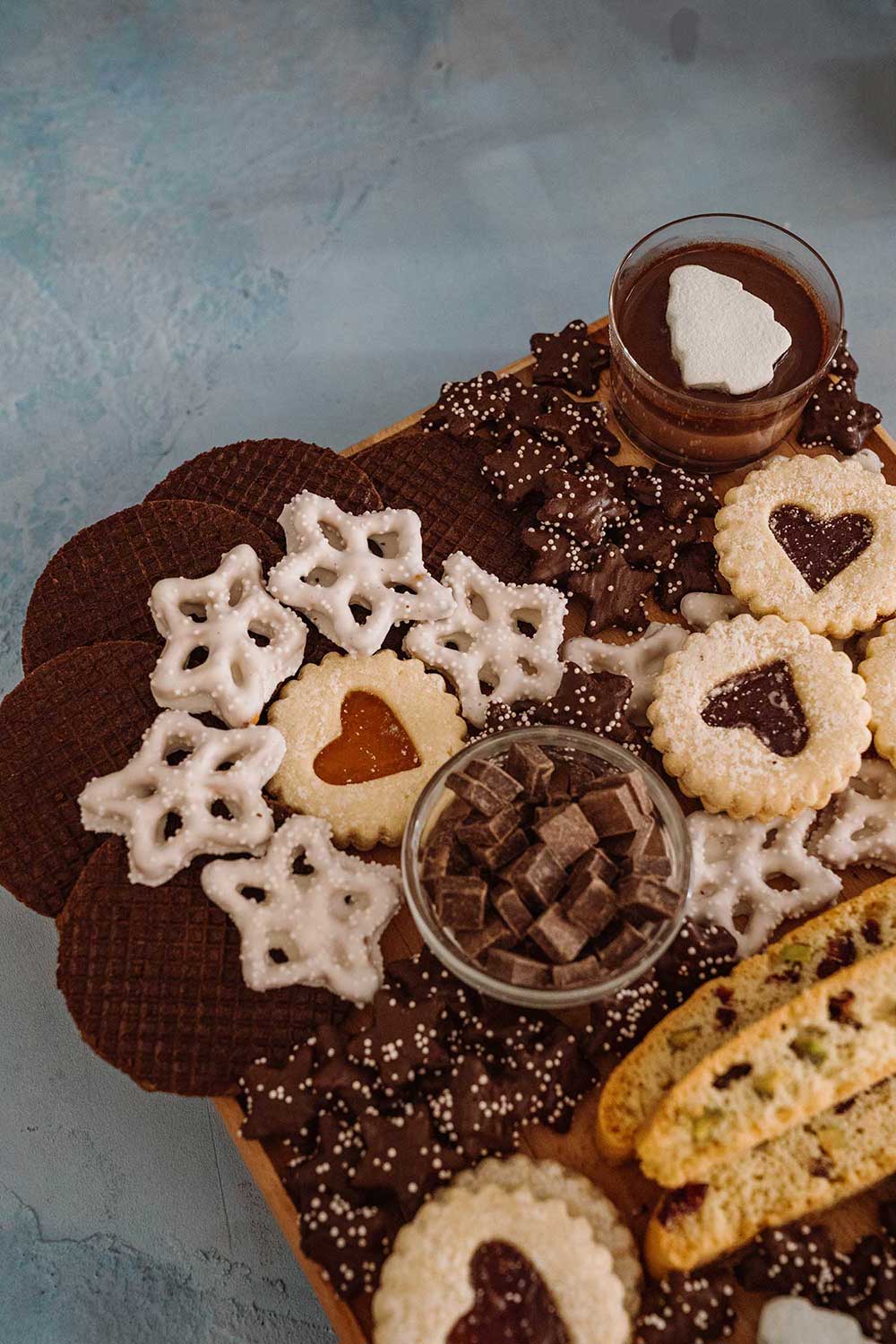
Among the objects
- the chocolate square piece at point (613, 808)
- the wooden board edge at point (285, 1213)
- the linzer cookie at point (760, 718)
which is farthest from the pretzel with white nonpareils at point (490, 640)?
the wooden board edge at point (285, 1213)

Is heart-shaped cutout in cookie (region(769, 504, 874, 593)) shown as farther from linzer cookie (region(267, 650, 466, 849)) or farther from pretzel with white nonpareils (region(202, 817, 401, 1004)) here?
pretzel with white nonpareils (region(202, 817, 401, 1004))

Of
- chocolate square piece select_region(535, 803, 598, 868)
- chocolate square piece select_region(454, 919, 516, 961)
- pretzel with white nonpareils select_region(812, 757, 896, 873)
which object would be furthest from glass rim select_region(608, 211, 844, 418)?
chocolate square piece select_region(454, 919, 516, 961)

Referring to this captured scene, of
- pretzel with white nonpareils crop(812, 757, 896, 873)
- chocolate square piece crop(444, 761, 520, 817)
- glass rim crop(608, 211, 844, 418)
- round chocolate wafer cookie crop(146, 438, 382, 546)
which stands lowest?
pretzel with white nonpareils crop(812, 757, 896, 873)

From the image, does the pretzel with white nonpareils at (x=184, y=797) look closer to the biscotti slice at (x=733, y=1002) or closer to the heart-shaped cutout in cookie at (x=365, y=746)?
the heart-shaped cutout in cookie at (x=365, y=746)

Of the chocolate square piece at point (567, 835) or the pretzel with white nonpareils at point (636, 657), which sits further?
the pretzel with white nonpareils at point (636, 657)

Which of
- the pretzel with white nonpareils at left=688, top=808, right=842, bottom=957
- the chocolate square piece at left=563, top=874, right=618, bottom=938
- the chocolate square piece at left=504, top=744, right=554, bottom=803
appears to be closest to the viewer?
the chocolate square piece at left=563, top=874, right=618, bottom=938

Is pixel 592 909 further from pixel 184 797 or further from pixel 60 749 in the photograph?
pixel 60 749
